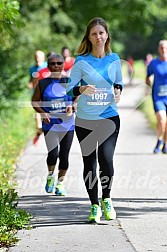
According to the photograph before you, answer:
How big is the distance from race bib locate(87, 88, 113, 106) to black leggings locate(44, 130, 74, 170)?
203cm

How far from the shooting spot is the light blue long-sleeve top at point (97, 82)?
8.05 metres

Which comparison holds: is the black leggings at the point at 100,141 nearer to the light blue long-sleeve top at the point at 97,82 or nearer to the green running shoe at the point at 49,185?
the light blue long-sleeve top at the point at 97,82

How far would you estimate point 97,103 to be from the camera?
8070 mm

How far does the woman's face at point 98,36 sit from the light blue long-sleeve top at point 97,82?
0.15 m

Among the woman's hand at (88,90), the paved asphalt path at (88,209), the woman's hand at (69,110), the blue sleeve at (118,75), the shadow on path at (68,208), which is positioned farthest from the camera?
the woman's hand at (69,110)

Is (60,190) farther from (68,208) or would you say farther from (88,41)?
(88,41)

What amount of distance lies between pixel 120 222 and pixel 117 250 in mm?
1388

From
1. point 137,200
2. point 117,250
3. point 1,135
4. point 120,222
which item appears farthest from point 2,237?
point 1,135

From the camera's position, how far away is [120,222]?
26.8 feet

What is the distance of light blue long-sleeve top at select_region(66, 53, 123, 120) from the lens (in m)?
8.05

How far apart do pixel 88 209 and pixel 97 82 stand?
5.59 ft

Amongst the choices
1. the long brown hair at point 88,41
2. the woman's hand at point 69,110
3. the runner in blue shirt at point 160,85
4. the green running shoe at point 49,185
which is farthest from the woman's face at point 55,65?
the runner in blue shirt at point 160,85

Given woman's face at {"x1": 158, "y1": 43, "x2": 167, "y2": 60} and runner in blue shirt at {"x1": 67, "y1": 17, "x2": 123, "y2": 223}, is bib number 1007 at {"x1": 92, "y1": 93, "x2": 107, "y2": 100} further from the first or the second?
woman's face at {"x1": 158, "y1": 43, "x2": 167, "y2": 60}

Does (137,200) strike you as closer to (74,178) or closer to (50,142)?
(50,142)
